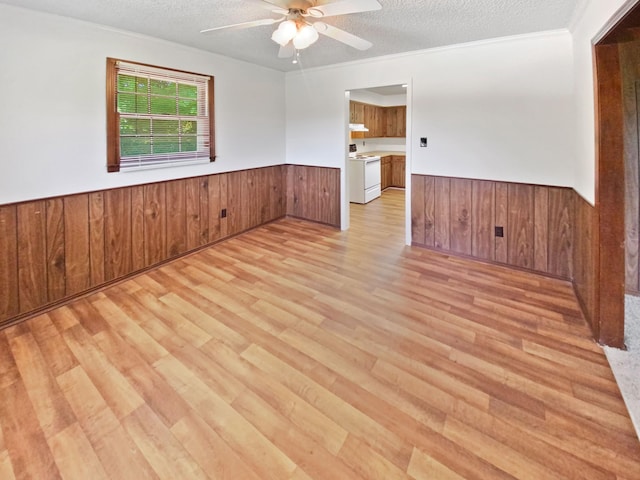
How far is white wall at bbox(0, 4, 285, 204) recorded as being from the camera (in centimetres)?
255

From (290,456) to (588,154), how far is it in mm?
2804

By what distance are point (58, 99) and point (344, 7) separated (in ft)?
7.93

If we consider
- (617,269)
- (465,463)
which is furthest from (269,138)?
(465,463)

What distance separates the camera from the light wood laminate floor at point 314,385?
1485mm

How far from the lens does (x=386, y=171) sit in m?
8.59

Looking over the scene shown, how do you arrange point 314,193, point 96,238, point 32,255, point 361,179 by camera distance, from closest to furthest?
point 32,255 → point 96,238 → point 314,193 → point 361,179

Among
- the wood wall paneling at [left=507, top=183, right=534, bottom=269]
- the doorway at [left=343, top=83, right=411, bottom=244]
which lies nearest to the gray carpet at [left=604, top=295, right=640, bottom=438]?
the wood wall paneling at [left=507, top=183, right=534, bottom=269]

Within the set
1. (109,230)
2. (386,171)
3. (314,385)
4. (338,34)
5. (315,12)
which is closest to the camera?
(314,385)

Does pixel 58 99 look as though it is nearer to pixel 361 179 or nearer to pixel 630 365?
pixel 630 365

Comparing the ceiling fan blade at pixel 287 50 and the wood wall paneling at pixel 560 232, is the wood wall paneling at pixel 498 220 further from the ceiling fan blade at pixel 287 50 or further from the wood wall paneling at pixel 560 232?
the ceiling fan blade at pixel 287 50

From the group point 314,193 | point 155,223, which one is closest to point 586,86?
point 314,193

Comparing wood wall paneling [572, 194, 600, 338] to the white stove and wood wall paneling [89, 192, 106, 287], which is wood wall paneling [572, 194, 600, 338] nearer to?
wood wall paneling [89, 192, 106, 287]

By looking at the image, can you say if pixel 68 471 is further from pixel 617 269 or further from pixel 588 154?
pixel 588 154

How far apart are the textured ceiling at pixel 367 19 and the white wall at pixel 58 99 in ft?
0.43
